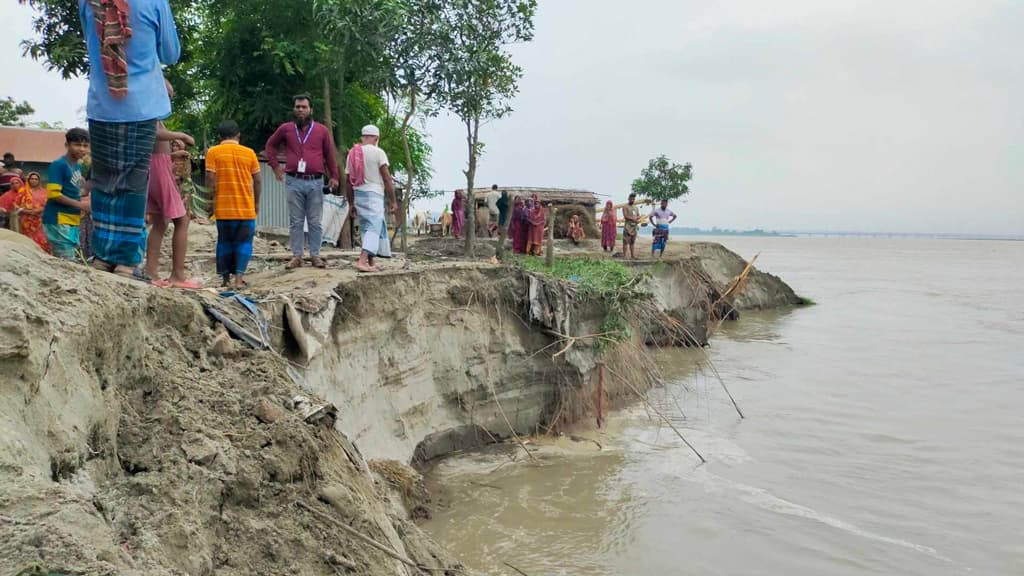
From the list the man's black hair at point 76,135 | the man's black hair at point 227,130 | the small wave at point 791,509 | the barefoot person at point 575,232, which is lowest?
the small wave at point 791,509

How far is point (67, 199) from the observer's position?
557 centimetres

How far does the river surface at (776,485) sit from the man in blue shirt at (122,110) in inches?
143

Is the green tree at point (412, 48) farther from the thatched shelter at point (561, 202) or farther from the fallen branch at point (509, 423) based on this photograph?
the thatched shelter at point (561, 202)

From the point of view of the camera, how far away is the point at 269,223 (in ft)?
44.0

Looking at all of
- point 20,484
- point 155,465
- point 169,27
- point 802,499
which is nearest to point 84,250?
point 169,27

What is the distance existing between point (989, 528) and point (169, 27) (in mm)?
8172

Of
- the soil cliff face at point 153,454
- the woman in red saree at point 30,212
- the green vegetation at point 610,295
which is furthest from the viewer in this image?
the green vegetation at point 610,295

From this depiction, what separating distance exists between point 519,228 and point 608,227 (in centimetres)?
407

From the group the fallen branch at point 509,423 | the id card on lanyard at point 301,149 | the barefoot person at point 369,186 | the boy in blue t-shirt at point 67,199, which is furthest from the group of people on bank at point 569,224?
the boy in blue t-shirt at point 67,199

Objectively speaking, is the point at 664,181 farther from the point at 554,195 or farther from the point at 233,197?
the point at 233,197

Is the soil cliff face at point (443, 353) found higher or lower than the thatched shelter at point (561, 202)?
lower

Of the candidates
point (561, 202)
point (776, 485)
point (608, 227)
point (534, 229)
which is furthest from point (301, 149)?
point (561, 202)

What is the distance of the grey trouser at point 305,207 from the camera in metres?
6.96

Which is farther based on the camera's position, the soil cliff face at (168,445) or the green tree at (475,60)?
the green tree at (475,60)
